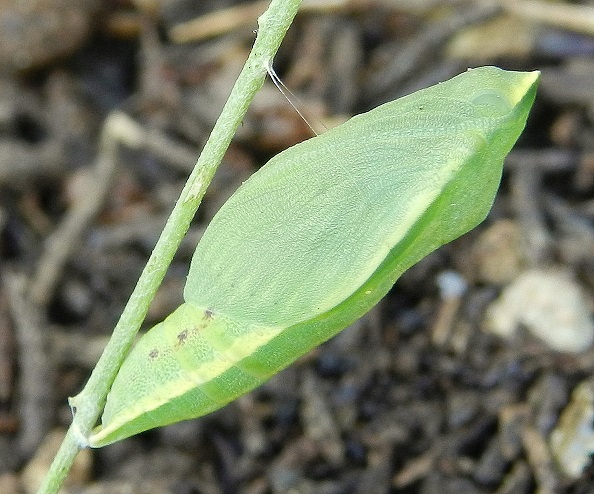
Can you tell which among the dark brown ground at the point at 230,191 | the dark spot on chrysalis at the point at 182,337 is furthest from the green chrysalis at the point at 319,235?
the dark brown ground at the point at 230,191

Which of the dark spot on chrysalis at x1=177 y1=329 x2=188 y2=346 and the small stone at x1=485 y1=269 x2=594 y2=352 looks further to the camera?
the small stone at x1=485 y1=269 x2=594 y2=352

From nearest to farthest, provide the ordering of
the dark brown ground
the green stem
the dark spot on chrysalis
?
the green stem → the dark spot on chrysalis → the dark brown ground

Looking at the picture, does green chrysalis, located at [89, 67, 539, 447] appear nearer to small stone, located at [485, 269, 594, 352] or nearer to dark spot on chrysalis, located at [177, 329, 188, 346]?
dark spot on chrysalis, located at [177, 329, 188, 346]

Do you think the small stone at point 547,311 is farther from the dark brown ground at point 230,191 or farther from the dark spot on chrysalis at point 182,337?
the dark spot on chrysalis at point 182,337

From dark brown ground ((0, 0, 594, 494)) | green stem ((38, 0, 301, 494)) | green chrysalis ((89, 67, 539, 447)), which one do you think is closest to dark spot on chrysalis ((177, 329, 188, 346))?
green chrysalis ((89, 67, 539, 447))

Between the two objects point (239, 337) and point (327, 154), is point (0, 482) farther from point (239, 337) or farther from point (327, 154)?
point (327, 154)

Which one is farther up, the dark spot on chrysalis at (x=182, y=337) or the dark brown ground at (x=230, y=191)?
the dark spot on chrysalis at (x=182, y=337)
